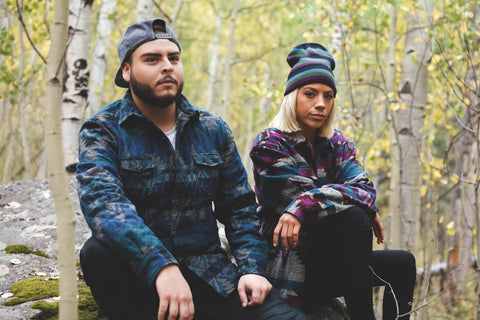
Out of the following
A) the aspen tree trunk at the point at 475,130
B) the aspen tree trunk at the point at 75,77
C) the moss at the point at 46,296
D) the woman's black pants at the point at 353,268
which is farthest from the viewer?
the aspen tree trunk at the point at 75,77

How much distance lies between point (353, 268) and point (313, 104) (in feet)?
3.07

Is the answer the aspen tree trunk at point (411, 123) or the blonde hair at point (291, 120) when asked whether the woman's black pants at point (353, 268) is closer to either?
the blonde hair at point (291, 120)

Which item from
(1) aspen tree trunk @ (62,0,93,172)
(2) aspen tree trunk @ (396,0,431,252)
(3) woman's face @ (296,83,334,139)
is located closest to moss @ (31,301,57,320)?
(3) woman's face @ (296,83,334,139)

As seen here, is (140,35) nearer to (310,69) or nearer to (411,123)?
(310,69)

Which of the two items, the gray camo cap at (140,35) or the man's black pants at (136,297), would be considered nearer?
the man's black pants at (136,297)

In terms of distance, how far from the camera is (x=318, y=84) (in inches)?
102

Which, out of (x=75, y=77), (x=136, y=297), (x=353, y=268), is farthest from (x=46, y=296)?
(x=75, y=77)

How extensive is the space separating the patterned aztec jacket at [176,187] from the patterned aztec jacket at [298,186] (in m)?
0.15

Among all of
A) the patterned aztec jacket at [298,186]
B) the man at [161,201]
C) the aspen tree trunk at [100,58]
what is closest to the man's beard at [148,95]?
the man at [161,201]

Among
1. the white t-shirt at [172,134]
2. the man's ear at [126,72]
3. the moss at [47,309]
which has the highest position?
the man's ear at [126,72]

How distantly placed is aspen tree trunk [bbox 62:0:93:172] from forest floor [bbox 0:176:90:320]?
41cm

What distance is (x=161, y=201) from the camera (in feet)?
7.15

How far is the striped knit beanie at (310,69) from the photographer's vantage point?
2.57 m

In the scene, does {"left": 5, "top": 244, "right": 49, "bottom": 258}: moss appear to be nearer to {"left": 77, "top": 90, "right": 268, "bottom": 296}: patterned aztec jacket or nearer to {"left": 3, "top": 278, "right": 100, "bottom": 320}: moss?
{"left": 3, "top": 278, "right": 100, "bottom": 320}: moss
